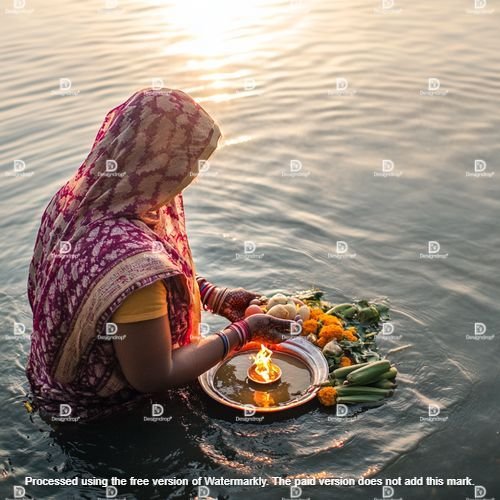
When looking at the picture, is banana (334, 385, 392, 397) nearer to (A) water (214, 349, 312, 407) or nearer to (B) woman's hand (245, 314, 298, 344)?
(A) water (214, 349, 312, 407)

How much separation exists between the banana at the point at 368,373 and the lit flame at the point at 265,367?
47cm

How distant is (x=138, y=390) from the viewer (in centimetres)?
389

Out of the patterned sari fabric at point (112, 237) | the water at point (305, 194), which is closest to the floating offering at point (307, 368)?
the water at point (305, 194)

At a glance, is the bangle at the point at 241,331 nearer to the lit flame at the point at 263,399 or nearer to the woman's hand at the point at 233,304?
the lit flame at the point at 263,399

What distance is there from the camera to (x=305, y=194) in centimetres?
715

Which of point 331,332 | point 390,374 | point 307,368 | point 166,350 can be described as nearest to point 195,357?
point 166,350

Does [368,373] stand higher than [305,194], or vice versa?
[305,194]

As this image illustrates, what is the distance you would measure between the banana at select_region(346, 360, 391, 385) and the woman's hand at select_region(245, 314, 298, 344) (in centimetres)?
49

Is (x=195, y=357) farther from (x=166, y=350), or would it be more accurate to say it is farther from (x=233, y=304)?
(x=233, y=304)

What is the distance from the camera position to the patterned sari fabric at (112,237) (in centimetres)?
355

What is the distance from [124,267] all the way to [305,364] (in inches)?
64.5

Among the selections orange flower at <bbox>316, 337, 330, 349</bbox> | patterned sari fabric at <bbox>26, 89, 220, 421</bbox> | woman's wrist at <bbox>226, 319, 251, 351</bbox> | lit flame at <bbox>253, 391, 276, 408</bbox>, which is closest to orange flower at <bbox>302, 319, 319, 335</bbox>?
orange flower at <bbox>316, 337, 330, 349</bbox>

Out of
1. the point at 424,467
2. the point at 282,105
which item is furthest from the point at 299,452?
the point at 282,105

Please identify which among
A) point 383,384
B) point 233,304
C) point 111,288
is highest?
point 111,288
